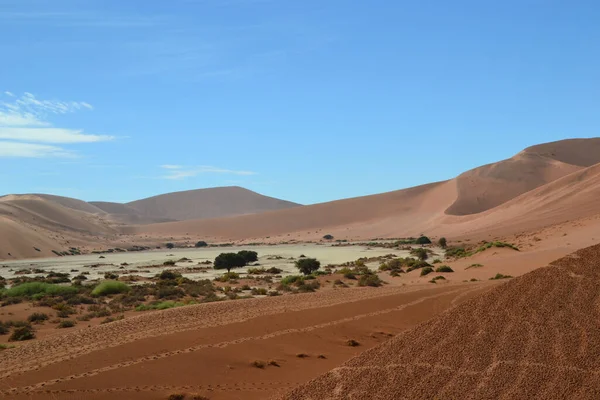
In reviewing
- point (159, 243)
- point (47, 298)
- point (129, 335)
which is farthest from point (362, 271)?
point (159, 243)

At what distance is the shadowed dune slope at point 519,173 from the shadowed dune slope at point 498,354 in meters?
112

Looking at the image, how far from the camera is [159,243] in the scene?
138875 mm

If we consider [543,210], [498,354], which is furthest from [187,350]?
[543,210]

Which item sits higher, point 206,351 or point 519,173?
point 519,173

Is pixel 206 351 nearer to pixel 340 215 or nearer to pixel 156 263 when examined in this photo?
pixel 156 263

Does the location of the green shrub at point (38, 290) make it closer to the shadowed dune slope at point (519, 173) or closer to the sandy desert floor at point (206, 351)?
the sandy desert floor at point (206, 351)

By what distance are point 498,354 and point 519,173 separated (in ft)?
438

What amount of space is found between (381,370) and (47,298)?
22.8 m

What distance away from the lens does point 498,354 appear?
8492 mm

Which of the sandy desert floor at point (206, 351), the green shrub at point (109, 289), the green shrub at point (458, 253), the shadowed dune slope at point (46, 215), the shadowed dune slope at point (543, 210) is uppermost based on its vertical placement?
the shadowed dune slope at point (46, 215)

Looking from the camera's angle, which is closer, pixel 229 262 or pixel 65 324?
pixel 65 324

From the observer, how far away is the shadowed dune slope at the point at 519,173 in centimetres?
12500

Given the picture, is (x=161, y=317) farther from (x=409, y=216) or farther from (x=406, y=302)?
(x=409, y=216)

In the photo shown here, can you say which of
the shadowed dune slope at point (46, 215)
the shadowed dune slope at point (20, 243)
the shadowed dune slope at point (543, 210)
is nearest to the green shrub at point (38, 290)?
the shadowed dune slope at point (20, 243)
